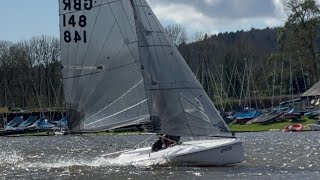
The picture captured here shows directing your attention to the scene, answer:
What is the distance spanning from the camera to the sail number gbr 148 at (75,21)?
2827 cm

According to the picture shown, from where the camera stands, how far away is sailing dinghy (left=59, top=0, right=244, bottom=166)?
28594mm

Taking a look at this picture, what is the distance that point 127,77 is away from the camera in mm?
29250

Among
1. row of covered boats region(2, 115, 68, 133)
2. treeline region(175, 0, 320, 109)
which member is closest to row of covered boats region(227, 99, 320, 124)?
treeline region(175, 0, 320, 109)

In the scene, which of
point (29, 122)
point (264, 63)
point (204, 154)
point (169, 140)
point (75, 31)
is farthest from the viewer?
point (264, 63)

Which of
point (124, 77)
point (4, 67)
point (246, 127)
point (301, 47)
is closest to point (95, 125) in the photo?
point (124, 77)

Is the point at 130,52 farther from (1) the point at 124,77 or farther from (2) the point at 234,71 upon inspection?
(2) the point at 234,71

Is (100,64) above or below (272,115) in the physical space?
above

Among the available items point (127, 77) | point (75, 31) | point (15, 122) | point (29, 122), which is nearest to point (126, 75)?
point (127, 77)

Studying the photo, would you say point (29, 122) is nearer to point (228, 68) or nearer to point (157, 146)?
point (228, 68)

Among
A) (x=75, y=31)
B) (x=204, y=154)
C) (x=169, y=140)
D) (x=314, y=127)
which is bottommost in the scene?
(x=314, y=127)

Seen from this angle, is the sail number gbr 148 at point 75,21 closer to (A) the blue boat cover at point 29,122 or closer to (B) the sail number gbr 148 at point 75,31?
(B) the sail number gbr 148 at point 75,31

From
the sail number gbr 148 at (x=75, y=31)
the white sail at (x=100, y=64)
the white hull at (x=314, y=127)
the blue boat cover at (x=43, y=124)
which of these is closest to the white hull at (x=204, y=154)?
the white sail at (x=100, y=64)

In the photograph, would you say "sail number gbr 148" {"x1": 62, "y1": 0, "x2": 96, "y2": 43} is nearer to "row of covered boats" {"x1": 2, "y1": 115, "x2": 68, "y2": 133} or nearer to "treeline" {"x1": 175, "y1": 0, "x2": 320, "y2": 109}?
"row of covered boats" {"x1": 2, "y1": 115, "x2": 68, "y2": 133}

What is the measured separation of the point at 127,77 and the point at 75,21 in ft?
10.0
